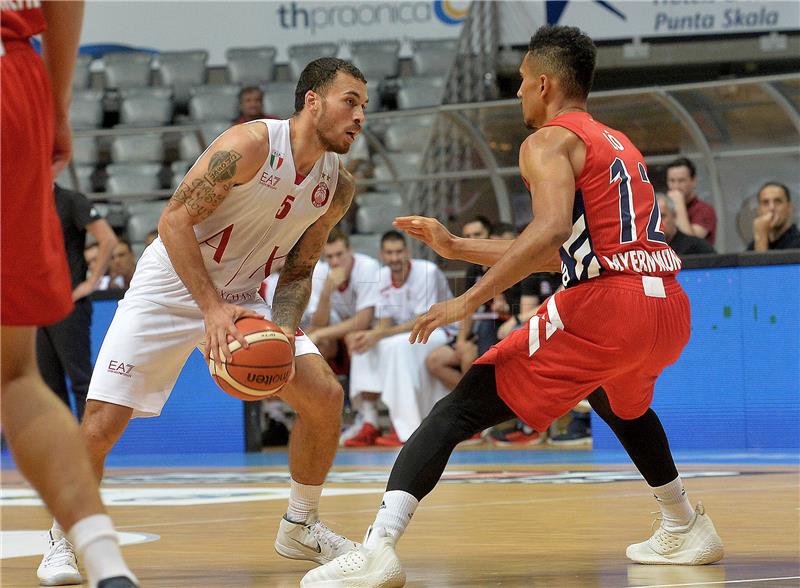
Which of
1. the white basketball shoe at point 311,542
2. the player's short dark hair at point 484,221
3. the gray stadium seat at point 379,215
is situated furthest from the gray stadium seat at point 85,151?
the white basketball shoe at point 311,542

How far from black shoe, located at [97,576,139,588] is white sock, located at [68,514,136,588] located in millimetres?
10

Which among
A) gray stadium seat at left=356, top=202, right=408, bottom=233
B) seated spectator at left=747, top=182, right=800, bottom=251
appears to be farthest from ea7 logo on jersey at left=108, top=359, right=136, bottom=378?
gray stadium seat at left=356, top=202, right=408, bottom=233

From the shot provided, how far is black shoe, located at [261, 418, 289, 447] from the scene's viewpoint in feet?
41.7

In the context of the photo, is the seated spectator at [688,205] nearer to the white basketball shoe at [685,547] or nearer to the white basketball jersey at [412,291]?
the white basketball jersey at [412,291]

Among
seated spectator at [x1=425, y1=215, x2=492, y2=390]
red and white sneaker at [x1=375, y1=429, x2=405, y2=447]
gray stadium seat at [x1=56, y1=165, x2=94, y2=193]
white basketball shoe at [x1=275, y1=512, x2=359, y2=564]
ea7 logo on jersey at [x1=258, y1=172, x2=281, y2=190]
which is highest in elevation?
ea7 logo on jersey at [x1=258, y1=172, x2=281, y2=190]

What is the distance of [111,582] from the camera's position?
9.34ft

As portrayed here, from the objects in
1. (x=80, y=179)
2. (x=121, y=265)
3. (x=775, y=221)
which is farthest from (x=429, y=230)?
(x=80, y=179)

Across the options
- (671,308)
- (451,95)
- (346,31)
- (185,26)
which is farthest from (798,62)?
(671,308)

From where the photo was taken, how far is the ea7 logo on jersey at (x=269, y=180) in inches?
193

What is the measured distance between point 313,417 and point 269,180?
973 millimetres

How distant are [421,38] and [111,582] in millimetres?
16199

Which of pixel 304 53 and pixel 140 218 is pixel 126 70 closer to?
pixel 304 53

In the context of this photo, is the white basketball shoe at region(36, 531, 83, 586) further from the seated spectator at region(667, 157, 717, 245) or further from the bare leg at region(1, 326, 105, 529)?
the seated spectator at region(667, 157, 717, 245)

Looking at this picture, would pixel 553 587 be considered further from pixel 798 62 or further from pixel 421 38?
pixel 421 38
